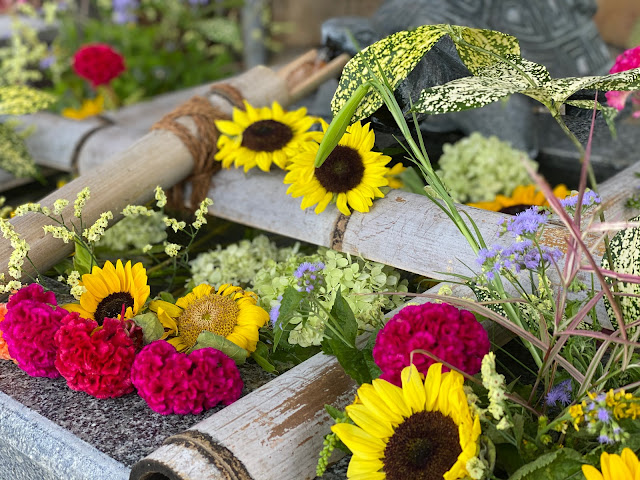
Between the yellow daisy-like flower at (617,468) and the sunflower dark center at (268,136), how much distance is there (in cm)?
88

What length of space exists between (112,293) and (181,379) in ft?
0.80

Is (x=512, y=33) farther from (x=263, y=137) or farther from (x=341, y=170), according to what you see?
(x=341, y=170)

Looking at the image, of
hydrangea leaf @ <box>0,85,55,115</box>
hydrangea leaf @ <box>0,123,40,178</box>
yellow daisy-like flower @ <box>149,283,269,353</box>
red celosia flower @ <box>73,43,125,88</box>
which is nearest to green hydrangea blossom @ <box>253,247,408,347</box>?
yellow daisy-like flower @ <box>149,283,269,353</box>

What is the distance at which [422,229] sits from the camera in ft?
3.61

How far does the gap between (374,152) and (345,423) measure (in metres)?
0.54

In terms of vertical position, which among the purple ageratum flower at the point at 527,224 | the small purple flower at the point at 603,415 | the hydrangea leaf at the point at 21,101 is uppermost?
the hydrangea leaf at the point at 21,101

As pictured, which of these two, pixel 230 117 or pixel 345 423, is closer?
pixel 345 423

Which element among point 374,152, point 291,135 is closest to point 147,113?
point 291,135

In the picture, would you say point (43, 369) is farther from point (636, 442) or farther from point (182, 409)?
point (636, 442)

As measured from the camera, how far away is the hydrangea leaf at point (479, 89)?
77cm

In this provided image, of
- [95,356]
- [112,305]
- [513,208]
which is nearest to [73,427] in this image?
[95,356]

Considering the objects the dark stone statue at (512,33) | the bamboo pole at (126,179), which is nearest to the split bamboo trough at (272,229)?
the bamboo pole at (126,179)

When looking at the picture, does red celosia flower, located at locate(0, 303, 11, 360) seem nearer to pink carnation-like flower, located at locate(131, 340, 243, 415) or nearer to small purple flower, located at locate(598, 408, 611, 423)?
pink carnation-like flower, located at locate(131, 340, 243, 415)

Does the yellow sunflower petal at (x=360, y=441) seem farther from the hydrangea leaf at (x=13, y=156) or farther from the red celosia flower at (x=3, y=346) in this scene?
the hydrangea leaf at (x=13, y=156)
